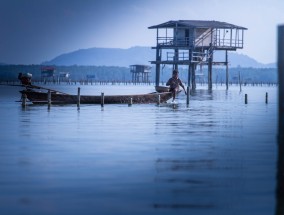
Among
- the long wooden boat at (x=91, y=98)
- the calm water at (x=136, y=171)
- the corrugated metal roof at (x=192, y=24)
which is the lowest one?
the calm water at (x=136, y=171)

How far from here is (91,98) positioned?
36.7 metres

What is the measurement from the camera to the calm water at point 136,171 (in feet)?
27.3

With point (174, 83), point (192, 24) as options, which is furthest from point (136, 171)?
point (192, 24)

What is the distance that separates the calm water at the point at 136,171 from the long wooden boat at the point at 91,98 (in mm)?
15110

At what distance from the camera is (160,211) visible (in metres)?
7.95

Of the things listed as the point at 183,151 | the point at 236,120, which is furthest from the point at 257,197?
the point at 236,120

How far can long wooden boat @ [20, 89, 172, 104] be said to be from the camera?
35281mm

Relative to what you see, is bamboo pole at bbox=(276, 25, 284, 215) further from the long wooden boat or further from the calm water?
the long wooden boat

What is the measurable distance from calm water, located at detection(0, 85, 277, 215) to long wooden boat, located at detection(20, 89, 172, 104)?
1511 cm

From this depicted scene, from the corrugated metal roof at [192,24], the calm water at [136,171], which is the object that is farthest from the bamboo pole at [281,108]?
the corrugated metal roof at [192,24]

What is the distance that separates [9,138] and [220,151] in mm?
6030

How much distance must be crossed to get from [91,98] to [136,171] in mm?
25711

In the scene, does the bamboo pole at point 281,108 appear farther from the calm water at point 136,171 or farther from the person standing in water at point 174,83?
the person standing in water at point 174,83

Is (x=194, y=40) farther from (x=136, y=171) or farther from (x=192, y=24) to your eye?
(x=136, y=171)
